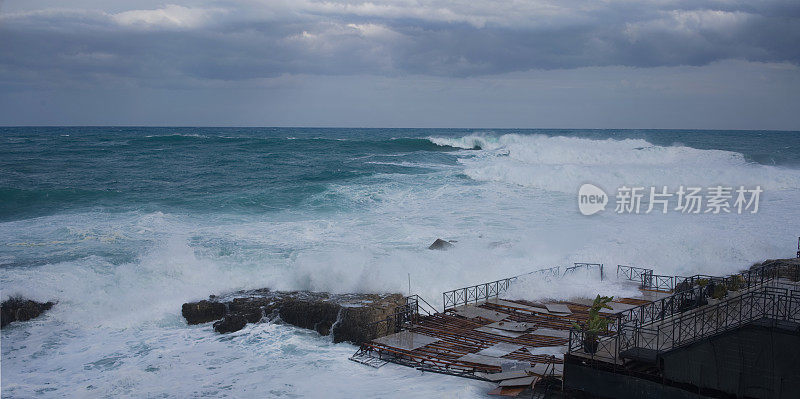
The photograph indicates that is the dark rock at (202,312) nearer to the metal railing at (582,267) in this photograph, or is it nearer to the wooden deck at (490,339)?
the wooden deck at (490,339)

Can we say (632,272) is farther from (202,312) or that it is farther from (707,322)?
(202,312)

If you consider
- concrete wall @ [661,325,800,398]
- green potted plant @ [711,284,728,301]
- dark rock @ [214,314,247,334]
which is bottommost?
dark rock @ [214,314,247,334]

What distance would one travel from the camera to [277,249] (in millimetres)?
25016

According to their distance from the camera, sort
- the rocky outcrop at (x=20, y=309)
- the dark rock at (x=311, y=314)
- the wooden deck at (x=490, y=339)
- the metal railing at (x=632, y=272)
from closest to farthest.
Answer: the wooden deck at (x=490, y=339) < the dark rock at (x=311, y=314) < the rocky outcrop at (x=20, y=309) < the metal railing at (x=632, y=272)

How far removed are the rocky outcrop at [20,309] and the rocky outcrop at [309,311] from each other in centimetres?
472

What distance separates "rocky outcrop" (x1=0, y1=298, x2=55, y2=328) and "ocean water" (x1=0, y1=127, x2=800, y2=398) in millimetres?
315

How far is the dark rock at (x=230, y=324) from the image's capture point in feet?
56.8

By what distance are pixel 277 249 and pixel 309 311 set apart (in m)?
8.17

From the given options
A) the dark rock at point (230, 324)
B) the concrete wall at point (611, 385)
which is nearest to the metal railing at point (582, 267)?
the concrete wall at point (611, 385)

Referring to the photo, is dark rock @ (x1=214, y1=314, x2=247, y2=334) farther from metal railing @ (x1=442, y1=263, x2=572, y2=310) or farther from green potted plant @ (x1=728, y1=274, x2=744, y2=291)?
green potted plant @ (x1=728, y1=274, x2=744, y2=291)

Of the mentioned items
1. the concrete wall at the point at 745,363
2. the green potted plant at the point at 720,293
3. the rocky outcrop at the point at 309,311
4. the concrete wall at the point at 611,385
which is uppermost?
the green potted plant at the point at 720,293

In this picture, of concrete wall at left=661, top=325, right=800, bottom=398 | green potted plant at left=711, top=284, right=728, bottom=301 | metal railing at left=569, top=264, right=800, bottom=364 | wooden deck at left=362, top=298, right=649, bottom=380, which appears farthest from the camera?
green potted plant at left=711, top=284, right=728, bottom=301

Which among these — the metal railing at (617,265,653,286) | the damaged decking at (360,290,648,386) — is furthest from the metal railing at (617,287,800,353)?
the metal railing at (617,265,653,286)

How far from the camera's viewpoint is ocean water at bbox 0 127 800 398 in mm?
14500
